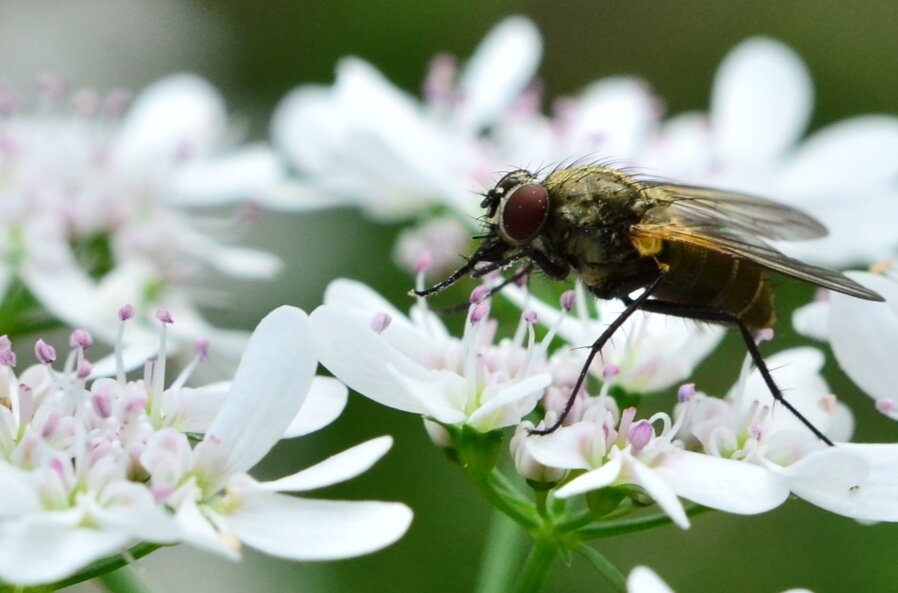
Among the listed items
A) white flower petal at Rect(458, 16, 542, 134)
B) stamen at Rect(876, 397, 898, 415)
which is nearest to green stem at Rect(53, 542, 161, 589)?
stamen at Rect(876, 397, 898, 415)

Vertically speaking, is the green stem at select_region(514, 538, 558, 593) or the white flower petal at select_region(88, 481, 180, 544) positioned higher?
the white flower petal at select_region(88, 481, 180, 544)

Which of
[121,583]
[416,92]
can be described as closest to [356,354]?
[121,583]

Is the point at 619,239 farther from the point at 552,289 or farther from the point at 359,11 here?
the point at 359,11

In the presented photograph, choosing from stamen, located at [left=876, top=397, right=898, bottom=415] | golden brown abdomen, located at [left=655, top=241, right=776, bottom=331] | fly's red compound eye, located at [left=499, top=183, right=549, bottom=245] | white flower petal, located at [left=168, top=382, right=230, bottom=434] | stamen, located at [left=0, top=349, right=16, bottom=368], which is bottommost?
white flower petal, located at [left=168, top=382, right=230, bottom=434]

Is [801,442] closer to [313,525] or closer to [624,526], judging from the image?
[624,526]

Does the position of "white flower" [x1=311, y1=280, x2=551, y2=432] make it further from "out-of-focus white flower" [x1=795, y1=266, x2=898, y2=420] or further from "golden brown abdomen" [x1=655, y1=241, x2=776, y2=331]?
"out-of-focus white flower" [x1=795, y1=266, x2=898, y2=420]

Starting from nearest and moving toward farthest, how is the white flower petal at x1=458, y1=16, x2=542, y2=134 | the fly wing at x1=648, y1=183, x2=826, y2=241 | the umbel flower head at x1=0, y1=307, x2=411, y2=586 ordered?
the umbel flower head at x1=0, y1=307, x2=411, y2=586 < the fly wing at x1=648, y1=183, x2=826, y2=241 < the white flower petal at x1=458, y1=16, x2=542, y2=134
